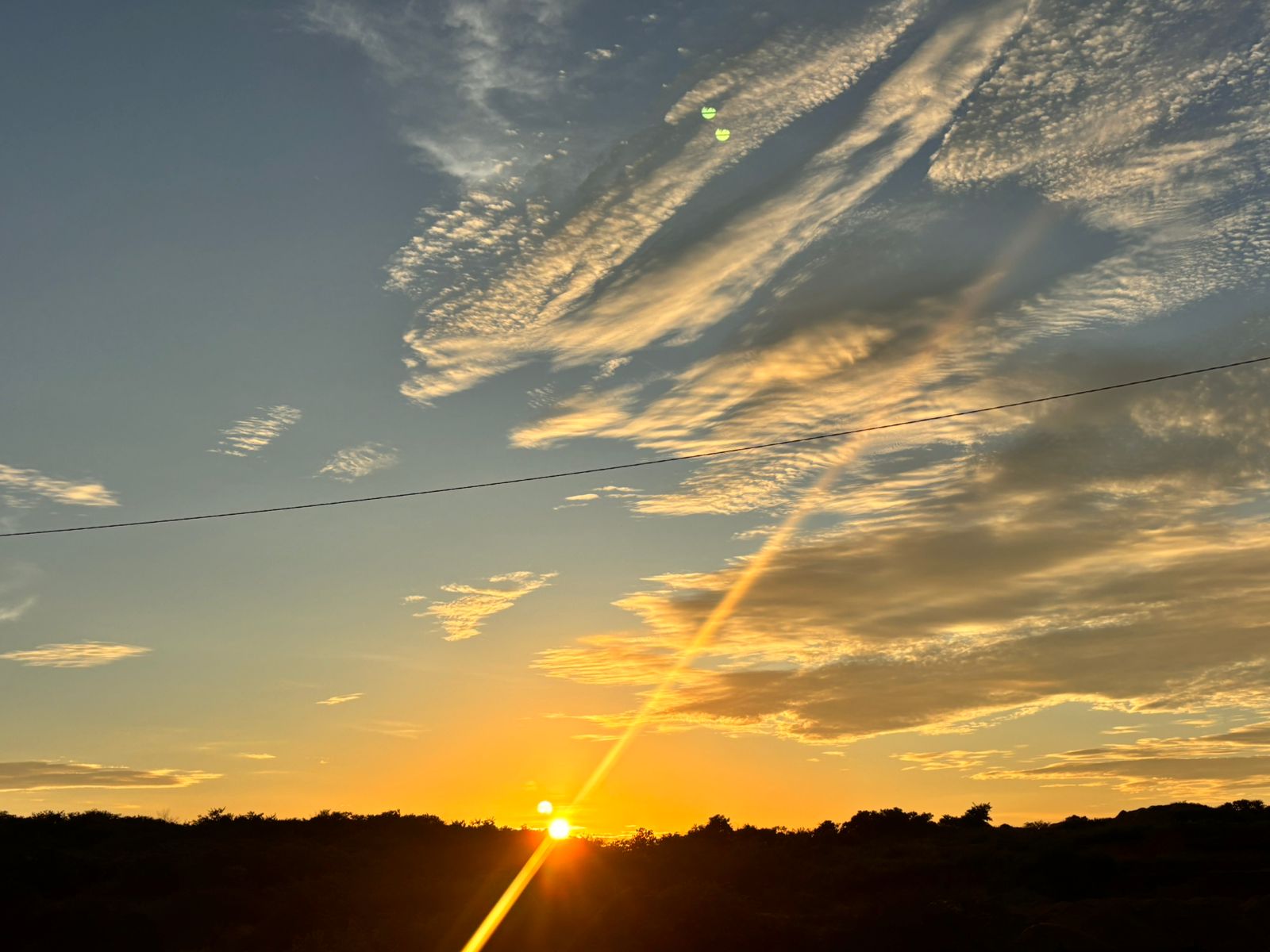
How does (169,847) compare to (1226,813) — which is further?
(1226,813)

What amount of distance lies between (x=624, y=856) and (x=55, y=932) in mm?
16582

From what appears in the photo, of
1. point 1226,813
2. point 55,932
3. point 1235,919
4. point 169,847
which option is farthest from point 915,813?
point 55,932

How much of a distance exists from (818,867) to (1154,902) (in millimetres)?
10781

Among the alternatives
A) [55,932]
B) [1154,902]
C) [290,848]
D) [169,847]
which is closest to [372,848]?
[290,848]

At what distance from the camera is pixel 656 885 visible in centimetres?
3125

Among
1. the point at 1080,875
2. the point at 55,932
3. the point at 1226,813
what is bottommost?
the point at 55,932

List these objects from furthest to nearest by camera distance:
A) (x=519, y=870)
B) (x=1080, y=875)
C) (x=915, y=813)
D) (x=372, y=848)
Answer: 1. (x=915, y=813)
2. (x=372, y=848)
3. (x=519, y=870)
4. (x=1080, y=875)

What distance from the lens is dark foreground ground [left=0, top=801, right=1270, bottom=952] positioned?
2403cm

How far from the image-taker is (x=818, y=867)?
109ft

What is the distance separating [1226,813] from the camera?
39.8 metres

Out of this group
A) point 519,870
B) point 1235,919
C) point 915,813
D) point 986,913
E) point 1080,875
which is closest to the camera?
point 1235,919

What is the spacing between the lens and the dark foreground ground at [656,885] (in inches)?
946

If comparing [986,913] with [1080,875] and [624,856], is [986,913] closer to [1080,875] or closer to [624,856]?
[1080,875]

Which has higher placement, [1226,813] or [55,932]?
[1226,813]
